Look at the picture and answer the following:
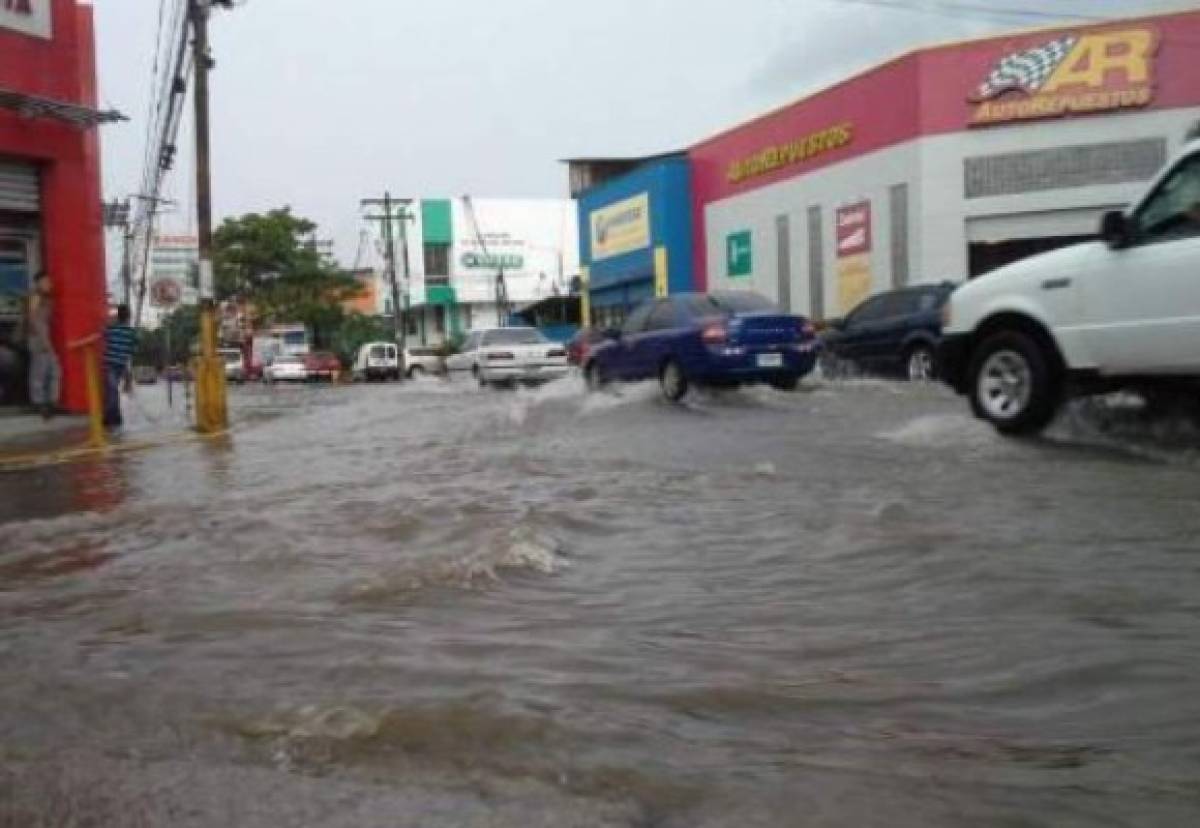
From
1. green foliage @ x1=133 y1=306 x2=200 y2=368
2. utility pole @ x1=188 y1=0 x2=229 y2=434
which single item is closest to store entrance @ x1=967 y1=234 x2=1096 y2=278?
utility pole @ x1=188 y1=0 x2=229 y2=434

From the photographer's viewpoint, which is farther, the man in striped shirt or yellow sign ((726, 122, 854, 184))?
yellow sign ((726, 122, 854, 184))

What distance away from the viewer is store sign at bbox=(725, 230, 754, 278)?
3478 cm

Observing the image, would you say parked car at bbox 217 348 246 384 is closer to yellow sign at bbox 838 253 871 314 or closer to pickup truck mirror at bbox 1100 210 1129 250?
yellow sign at bbox 838 253 871 314

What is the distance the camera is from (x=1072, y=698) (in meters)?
3.62

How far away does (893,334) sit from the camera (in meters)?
17.9

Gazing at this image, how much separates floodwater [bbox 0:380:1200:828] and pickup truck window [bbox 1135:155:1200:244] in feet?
4.36

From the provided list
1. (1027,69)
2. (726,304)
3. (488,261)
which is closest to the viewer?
(726,304)

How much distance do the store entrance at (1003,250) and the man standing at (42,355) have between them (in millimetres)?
17396

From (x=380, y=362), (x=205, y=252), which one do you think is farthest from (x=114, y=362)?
(x=380, y=362)

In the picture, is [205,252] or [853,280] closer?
[205,252]

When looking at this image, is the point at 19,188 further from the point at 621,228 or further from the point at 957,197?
the point at 621,228

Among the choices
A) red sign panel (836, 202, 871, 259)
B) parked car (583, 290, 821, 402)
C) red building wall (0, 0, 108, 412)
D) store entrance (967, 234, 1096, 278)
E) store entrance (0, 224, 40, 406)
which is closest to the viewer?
parked car (583, 290, 821, 402)

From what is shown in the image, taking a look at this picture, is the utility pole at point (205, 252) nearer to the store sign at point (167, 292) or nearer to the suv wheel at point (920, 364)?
the store sign at point (167, 292)

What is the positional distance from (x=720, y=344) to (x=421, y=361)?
32469 millimetres
